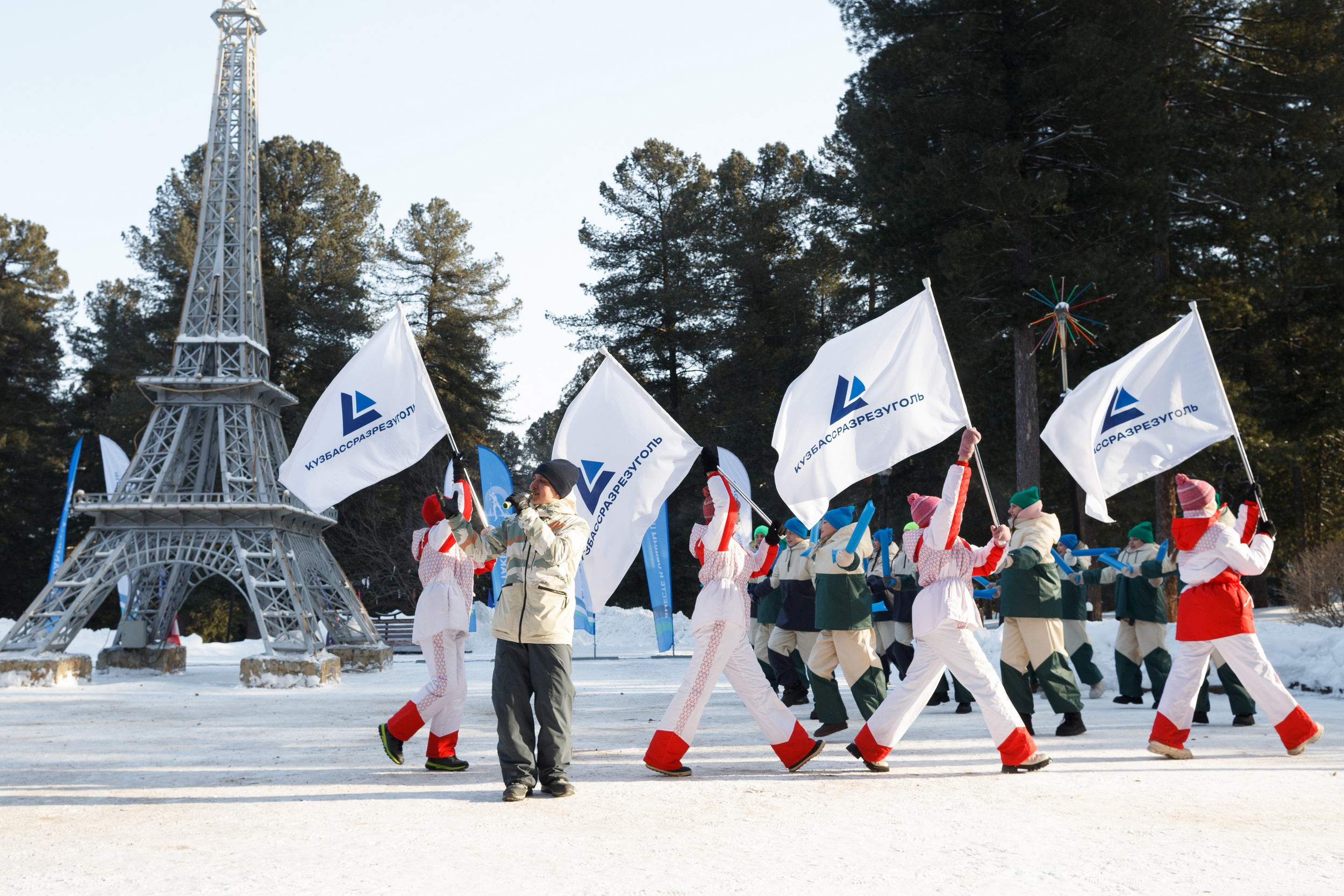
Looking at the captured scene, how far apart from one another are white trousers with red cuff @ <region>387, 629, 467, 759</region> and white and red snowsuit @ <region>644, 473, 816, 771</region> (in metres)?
1.38

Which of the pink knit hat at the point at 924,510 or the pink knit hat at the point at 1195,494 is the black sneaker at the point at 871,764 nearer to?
the pink knit hat at the point at 924,510

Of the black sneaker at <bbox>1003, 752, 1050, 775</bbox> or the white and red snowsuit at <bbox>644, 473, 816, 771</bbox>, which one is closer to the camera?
the black sneaker at <bbox>1003, 752, 1050, 775</bbox>

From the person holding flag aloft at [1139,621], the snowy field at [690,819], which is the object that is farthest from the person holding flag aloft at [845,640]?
the person holding flag aloft at [1139,621]

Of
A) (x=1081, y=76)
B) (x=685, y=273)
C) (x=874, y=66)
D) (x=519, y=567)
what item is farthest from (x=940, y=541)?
(x=685, y=273)

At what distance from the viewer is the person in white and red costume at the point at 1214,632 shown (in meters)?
7.14

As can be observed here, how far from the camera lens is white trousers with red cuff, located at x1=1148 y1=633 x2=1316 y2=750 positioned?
7129mm

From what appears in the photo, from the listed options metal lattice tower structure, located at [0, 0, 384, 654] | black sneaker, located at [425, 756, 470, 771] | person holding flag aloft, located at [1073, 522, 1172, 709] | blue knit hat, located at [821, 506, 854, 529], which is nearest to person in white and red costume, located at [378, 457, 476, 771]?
black sneaker, located at [425, 756, 470, 771]

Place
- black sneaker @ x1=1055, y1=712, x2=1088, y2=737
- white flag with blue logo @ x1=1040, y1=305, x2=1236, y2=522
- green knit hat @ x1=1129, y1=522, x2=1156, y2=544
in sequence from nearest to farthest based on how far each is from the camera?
1. black sneaker @ x1=1055, y1=712, x2=1088, y2=737
2. white flag with blue logo @ x1=1040, y1=305, x2=1236, y2=522
3. green knit hat @ x1=1129, y1=522, x2=1156, y2=544

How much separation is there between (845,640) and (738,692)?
73.4 inches

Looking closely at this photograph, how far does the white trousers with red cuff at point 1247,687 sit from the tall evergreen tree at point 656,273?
1168 inches

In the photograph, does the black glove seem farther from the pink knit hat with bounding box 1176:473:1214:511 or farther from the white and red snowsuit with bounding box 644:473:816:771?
the pink knit hat with bounding box 1176:473:1214:511

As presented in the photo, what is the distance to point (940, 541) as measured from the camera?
6.95m

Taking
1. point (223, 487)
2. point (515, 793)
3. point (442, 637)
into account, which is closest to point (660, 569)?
point (223, 487)

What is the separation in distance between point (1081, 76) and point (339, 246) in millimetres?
26127
